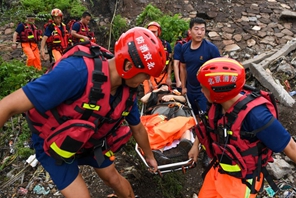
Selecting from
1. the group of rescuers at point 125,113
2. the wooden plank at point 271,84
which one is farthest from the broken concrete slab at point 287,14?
the group of rescuers at point 125,113

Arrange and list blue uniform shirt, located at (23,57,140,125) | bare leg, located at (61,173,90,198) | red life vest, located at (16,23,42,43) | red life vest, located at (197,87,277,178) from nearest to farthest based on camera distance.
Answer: blue uniform shirt, located at (23,57,140,125)
red life vest, located at (197,87,277,178)
bare leg, located at (61,173,90,198)
red life vest, located at (16,23,42,43)

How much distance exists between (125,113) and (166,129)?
4.26 feet

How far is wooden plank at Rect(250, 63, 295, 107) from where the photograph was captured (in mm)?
5454

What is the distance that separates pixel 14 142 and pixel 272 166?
4.49 metres

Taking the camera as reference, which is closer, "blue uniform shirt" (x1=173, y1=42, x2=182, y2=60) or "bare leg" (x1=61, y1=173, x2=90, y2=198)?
"bare leg" (x1=61, y1=173, x2=90, y2=198)

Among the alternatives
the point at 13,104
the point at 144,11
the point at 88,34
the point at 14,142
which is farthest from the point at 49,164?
the point at 144,11

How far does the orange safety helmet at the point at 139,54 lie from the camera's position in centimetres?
237

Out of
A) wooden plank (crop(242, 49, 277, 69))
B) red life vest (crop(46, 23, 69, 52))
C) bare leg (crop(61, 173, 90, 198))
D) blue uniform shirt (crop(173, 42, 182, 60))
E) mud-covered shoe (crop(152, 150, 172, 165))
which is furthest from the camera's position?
red life vest (crop(46, 23, 69, 52))

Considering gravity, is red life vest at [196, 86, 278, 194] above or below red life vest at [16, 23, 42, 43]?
above

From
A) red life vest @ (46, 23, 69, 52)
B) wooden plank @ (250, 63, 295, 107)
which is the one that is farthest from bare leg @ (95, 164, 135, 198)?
red life vest @ (46, 23, 69, 52)

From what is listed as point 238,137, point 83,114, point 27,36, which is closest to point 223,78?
point 238,137

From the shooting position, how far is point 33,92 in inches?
85.2

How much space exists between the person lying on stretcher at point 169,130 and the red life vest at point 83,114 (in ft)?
4.38

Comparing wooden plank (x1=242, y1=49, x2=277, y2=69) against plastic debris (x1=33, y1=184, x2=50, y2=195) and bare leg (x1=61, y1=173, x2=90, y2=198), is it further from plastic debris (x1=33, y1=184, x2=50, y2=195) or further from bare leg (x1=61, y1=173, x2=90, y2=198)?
bare leg (x1=61, y1=173, x2=90, y2=198)
